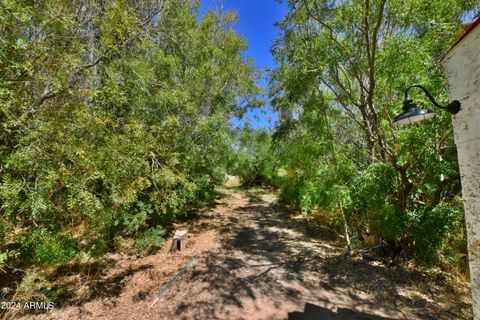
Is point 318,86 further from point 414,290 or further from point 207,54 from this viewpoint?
point 414,290

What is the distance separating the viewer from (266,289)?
4.80 m

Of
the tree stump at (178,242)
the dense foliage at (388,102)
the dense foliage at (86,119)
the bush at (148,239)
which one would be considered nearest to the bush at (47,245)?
the dense foliage at (86,119)

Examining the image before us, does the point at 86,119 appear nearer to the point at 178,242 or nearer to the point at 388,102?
the point at 178,242

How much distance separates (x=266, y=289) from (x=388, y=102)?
4492 millimetres

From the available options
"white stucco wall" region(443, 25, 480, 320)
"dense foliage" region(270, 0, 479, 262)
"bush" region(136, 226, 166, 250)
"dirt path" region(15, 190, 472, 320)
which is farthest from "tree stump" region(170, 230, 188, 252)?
"white stucco wall" region(443, 25, 480, 320)

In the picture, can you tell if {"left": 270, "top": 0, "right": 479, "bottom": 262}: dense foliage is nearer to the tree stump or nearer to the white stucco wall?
the white stucco wall

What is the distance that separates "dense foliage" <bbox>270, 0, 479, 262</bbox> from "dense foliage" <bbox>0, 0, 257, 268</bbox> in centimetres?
334

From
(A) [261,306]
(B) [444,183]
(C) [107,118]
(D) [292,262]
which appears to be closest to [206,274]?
(A) [261,306]

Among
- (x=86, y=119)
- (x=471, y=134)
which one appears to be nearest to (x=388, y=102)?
(x=471, y=134)

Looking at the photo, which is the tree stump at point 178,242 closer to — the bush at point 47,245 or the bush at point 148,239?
the bush at point 148,239

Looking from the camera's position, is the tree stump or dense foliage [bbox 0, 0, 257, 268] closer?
dense foliage [bbox 0, 0, 257, 268]

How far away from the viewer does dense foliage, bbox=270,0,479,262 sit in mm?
4465

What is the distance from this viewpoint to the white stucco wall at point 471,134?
7.71ft

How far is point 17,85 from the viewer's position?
3.49 meters
